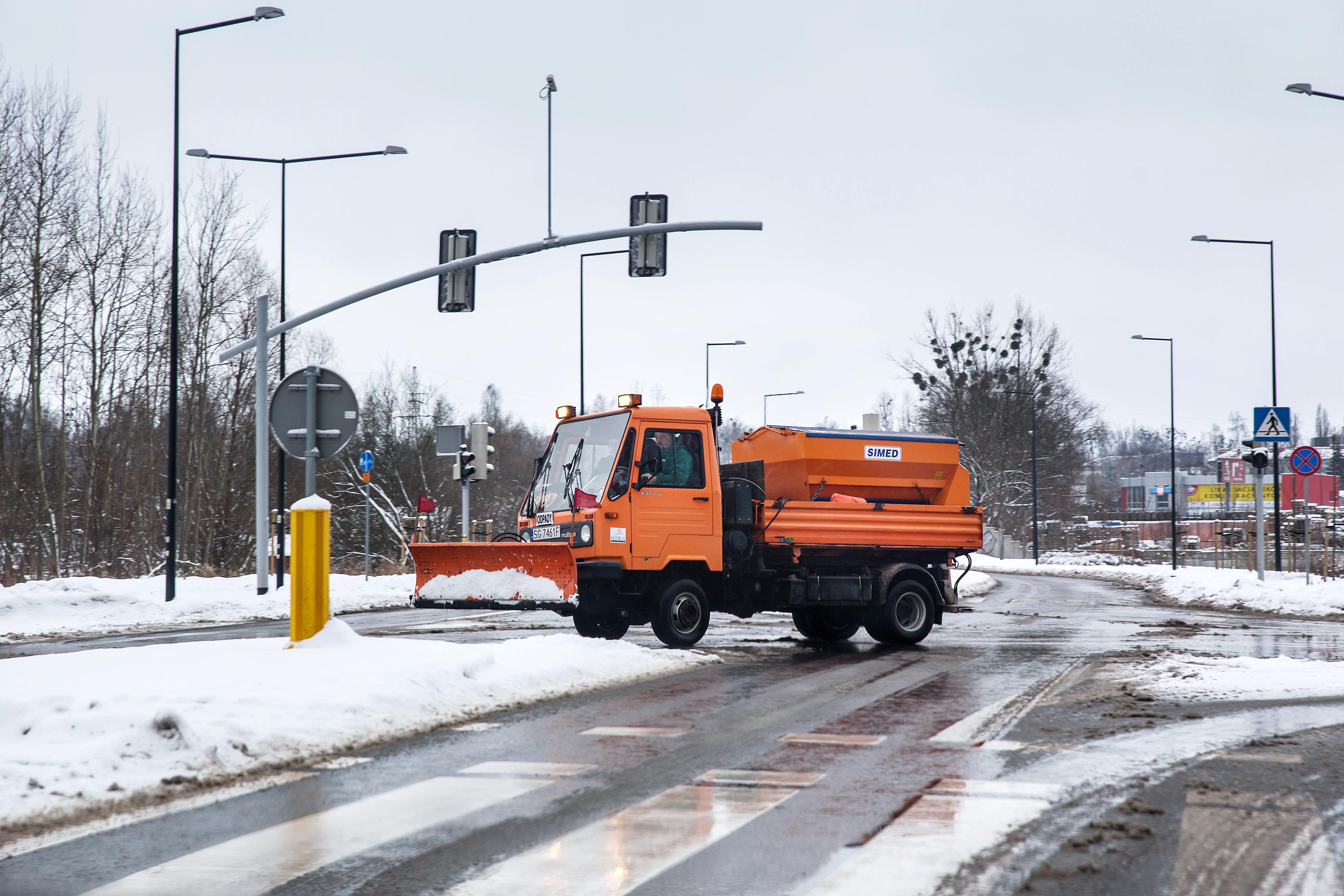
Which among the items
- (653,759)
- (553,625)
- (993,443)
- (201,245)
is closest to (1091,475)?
(993,443)

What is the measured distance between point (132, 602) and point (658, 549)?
12472 millimetres

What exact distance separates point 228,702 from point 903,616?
9.46 meters

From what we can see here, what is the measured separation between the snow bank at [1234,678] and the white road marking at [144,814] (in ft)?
21.7

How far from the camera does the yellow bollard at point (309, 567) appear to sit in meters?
Result: 9.92

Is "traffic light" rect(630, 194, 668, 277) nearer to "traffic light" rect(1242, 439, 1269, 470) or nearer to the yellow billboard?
"traffic light" rect(1242, 439, 1269, 470)

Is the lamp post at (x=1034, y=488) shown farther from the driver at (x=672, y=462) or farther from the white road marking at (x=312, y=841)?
the white road marking at (x=312, y=841)

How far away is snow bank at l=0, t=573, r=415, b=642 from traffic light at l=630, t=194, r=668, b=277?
317 inches

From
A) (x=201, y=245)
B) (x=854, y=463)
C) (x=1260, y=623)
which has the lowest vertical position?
(x=1260, y=623)

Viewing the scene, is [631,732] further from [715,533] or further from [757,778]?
[715,533]

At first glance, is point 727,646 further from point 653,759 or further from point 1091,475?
point 1091,475

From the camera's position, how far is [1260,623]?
19359 mm

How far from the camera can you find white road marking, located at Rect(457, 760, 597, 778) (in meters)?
6.49

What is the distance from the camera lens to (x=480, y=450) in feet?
81.8

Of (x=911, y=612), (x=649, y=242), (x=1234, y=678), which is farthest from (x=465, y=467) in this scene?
(x=1234, y=678)
